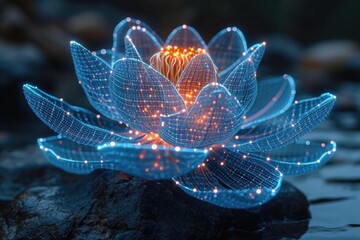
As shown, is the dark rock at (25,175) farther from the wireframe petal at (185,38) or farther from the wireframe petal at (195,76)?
the wireframe petal at (195,76)

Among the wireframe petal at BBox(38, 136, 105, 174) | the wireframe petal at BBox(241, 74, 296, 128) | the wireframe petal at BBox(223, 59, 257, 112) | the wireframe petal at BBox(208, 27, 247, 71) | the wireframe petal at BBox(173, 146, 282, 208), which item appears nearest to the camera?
the wireframe petal at BBox(173, 146, 282, 208)

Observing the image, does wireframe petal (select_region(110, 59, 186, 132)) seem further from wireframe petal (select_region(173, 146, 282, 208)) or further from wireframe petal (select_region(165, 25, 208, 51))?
wireframe petal (select_region(165, 25, 208, 51))

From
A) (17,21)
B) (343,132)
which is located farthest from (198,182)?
(17,21)

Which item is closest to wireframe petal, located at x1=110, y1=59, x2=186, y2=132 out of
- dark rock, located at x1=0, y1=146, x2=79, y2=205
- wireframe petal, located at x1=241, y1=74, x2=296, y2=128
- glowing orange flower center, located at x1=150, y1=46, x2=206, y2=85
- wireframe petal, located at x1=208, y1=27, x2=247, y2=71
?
glowing orange flower center, located at x1=150, y1=46, x2=206, y2=85

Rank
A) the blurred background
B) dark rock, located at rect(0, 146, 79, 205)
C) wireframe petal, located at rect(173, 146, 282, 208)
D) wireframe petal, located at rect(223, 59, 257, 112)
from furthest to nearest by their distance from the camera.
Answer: the blurred background → dark rock, located at rect(0, 146, 79, 205) → wireframe petal, located at rect(223, 59, 257, 112) → wireframe petal, located at rect(173, 146, 282, 208)

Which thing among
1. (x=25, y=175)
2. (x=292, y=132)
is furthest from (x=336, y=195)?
(x=25, y=175)

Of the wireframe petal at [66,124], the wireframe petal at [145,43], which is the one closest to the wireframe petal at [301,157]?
the wireframe petal at [66,124]

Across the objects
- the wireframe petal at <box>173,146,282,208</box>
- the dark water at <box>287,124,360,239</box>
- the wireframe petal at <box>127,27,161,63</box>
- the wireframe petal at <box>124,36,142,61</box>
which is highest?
the wireframe petal at <box>127,27,161,63</box>
